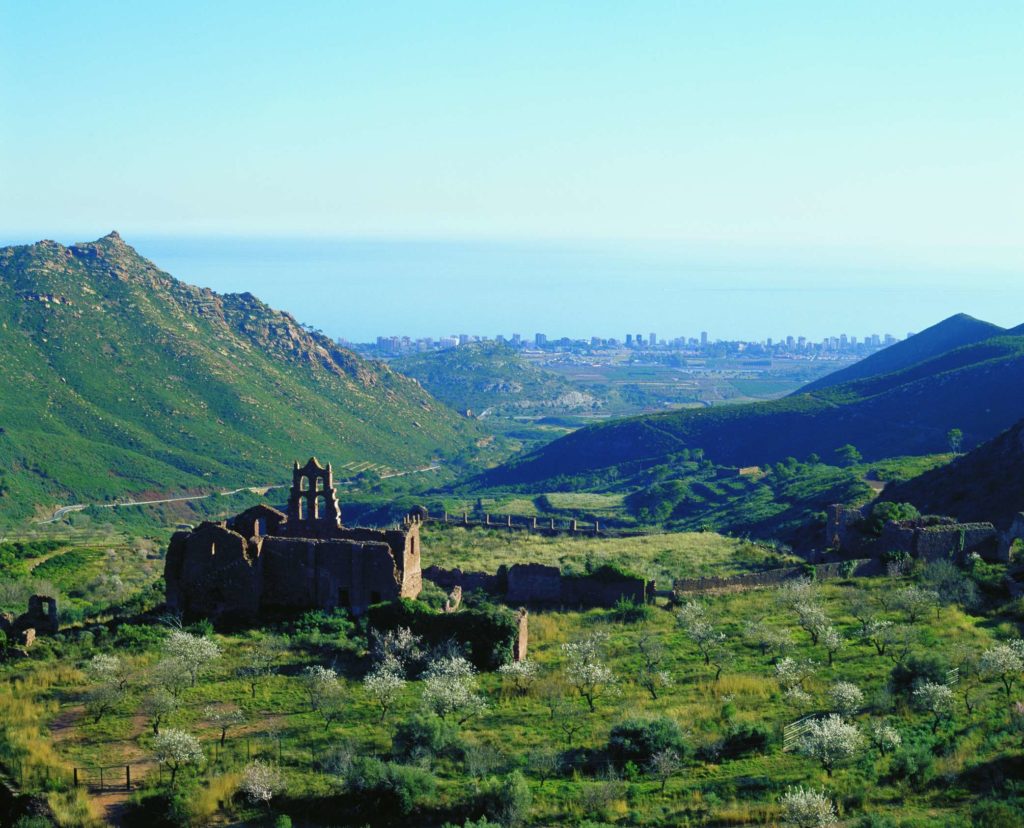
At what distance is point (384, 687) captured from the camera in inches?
1070

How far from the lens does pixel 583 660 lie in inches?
1163

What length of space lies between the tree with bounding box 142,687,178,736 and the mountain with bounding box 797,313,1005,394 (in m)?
154

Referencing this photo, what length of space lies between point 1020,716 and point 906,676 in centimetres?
317

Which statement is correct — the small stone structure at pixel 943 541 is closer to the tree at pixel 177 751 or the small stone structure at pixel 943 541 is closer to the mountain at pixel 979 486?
the mountain at pixel 979 486

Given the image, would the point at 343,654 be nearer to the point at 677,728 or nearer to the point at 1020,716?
the point at 677,728

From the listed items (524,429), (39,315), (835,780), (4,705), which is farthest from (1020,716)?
(524,429)

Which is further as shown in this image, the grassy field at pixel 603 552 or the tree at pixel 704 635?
the grassy field at pixel 603 552

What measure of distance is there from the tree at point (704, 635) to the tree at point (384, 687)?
316 inches

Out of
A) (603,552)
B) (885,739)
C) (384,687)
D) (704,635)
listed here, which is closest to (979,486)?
(603,552)

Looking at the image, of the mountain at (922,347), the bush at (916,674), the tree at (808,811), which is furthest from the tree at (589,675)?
the mountain at (922,347)

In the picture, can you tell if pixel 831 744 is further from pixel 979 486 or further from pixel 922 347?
pixel 922 347

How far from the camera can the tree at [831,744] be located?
75.4ft

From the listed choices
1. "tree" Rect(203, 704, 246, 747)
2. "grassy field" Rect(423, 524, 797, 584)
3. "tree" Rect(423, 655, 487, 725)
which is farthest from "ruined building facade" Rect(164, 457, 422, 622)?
"grassy field" Rect(423, 524, 797, 584)

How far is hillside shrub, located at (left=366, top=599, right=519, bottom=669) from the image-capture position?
1211 inches
